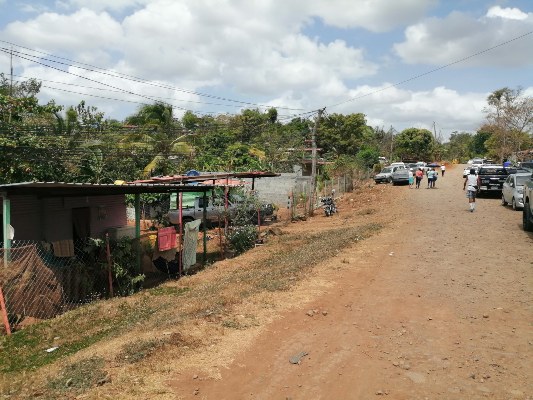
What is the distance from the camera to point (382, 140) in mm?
74375

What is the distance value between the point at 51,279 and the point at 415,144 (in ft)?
196

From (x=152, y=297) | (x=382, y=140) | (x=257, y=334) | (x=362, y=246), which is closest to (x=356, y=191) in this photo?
(x=362, y=246)

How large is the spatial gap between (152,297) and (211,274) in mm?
2368

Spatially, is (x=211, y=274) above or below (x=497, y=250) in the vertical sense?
below

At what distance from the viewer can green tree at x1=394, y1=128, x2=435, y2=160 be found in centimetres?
6312

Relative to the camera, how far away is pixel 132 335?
7039 millimetres

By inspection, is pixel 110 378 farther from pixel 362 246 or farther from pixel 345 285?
pixel 362 246

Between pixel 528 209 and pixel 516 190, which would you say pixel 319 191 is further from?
pixel 528 209

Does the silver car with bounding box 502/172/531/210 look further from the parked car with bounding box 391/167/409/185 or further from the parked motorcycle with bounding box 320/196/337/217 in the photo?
the parked car with bounding box 391/167/409/185

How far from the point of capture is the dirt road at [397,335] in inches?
202

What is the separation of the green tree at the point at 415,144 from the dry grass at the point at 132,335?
5425 cm

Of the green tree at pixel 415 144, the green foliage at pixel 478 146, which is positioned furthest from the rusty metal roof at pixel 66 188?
the green foliage at pixel 478 146

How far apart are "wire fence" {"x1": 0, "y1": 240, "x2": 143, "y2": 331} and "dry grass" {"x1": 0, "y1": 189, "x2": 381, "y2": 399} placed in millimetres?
446

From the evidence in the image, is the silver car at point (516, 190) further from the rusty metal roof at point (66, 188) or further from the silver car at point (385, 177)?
the silver car at point (385, 177)
